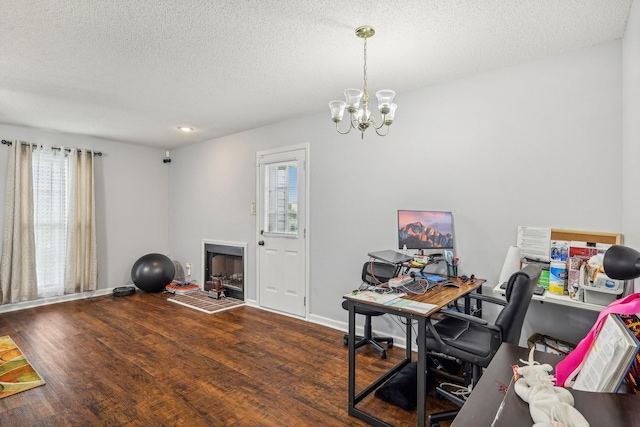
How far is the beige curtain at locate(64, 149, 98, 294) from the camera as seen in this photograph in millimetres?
4852

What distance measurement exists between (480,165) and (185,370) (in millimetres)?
3058

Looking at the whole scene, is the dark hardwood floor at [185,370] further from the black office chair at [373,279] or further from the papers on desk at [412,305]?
the papers on desk at [412,305]

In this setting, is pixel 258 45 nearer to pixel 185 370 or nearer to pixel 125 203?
pixel 185 370

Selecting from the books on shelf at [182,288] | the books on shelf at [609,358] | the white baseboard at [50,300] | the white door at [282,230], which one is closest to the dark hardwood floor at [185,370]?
the white baseboard at [50,300]

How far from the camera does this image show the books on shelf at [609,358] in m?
0.77

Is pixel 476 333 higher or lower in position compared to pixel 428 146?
lower

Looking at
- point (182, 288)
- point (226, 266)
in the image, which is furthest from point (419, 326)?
point (182, 288)

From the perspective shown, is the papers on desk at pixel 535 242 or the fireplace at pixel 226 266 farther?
the fireplace at pixel 226 266

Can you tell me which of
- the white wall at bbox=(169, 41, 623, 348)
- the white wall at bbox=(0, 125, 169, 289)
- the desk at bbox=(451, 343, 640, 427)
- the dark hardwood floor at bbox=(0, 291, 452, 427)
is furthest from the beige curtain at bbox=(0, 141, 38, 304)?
the desk at bbox=(451, 343, 640, 427)

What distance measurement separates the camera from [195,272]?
5586 millimetres

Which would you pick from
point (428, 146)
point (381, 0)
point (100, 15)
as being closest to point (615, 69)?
point (428, 146)

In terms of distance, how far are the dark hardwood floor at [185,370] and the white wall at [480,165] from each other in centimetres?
80

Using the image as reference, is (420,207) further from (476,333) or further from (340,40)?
(340,40)

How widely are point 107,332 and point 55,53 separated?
2.82 metres
